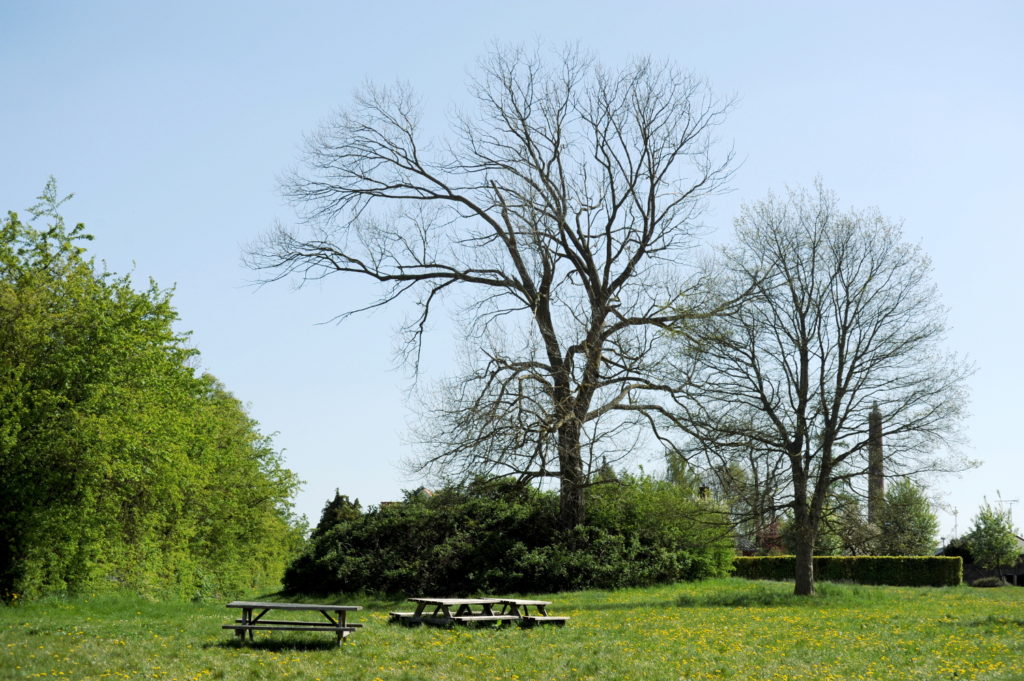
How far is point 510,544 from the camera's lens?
A: 25922 mm

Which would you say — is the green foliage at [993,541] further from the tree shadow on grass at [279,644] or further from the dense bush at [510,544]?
the tree shadow on grass at [279,644]

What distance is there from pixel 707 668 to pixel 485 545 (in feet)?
46.7

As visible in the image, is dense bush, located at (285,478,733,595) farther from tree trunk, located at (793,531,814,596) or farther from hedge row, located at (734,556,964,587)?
hedge row, located at (734,556,964,587)

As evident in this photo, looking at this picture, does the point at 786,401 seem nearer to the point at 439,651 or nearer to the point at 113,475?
the point at 439,651

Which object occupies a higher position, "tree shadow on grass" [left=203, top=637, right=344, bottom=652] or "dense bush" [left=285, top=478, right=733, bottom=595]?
"dense bush" [left=285, top=478, right=733, bottom=595]

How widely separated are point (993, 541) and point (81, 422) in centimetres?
4223

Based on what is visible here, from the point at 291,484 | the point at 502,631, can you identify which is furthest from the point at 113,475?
the point at 291,484

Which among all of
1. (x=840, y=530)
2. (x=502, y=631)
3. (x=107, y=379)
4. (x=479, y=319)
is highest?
(x=479, y=319)

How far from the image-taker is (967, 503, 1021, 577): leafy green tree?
45.2 metres

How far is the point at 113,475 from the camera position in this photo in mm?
20031

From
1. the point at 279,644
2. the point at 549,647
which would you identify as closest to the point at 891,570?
the point at 549,647

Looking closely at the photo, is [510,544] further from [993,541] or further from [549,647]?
[993,541]

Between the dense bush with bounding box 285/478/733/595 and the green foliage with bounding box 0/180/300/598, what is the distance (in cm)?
517

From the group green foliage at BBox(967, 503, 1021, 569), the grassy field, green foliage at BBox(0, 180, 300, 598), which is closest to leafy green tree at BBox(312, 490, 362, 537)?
green foliage at BBox(0, 180, 300, 598)
